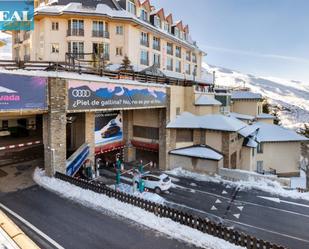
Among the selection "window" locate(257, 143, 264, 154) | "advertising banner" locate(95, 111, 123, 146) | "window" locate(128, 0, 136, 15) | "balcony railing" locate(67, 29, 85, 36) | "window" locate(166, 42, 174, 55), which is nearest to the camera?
"advertising banner" locate(95, 111, 123, 146)

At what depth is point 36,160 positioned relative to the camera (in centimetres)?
2259

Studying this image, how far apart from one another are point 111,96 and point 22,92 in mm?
7831

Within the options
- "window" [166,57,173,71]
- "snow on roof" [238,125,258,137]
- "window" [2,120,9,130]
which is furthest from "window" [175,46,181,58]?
"window" [2,120,9,130]

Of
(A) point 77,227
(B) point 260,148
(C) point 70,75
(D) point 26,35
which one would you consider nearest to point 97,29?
(D) point 26,35

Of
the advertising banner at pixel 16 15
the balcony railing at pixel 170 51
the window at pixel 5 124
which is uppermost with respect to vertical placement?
the advertising banner at pixel 16 15

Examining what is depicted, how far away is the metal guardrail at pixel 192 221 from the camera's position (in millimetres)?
10805

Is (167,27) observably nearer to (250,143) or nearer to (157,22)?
(157,22)

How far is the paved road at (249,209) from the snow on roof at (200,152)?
310 centimetres

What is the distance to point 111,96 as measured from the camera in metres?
21.5

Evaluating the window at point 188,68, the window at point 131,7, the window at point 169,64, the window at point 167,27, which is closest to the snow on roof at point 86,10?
the window at point 131,7

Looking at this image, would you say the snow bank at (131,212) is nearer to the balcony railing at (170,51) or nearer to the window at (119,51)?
the window at (119,51)

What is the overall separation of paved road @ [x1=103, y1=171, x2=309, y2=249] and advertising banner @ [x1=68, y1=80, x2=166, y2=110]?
9.14 meters

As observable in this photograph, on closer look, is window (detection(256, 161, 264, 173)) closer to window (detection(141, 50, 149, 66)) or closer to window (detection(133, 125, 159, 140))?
window (detection(133, 125, 159, 140))

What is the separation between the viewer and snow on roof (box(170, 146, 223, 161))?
27.2 m
